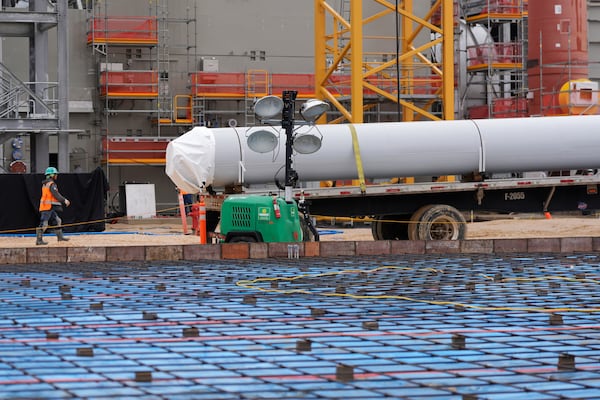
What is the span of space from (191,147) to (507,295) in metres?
11.0

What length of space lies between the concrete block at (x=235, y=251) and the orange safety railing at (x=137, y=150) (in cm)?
1952

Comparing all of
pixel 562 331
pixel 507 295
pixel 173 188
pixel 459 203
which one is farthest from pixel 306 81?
pixel 562 331

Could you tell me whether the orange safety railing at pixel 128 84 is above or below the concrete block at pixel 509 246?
above

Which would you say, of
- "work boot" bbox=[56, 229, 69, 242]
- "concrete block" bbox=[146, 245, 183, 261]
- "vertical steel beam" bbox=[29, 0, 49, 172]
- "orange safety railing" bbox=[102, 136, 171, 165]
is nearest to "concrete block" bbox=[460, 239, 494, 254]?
"concrete block" bbox=[146, 245, 183, 261]

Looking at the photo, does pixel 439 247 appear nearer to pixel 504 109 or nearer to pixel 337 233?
pixel 337 233

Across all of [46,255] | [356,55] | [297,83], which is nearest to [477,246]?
[46,255]

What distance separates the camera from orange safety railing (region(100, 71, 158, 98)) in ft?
118

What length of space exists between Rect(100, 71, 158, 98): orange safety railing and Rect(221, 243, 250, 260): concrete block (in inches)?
790

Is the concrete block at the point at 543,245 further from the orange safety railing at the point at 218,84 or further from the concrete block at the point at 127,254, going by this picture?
the orange safety railing at the point at 218,84

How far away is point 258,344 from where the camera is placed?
8.48 m

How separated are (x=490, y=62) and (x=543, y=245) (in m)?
21.2

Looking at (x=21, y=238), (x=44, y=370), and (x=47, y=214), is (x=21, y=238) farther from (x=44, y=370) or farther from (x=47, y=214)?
(x=44, y=370)

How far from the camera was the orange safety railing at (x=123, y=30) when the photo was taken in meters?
36.1

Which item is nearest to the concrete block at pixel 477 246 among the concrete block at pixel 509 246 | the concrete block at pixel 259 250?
the concrete block at pixel 509 246
